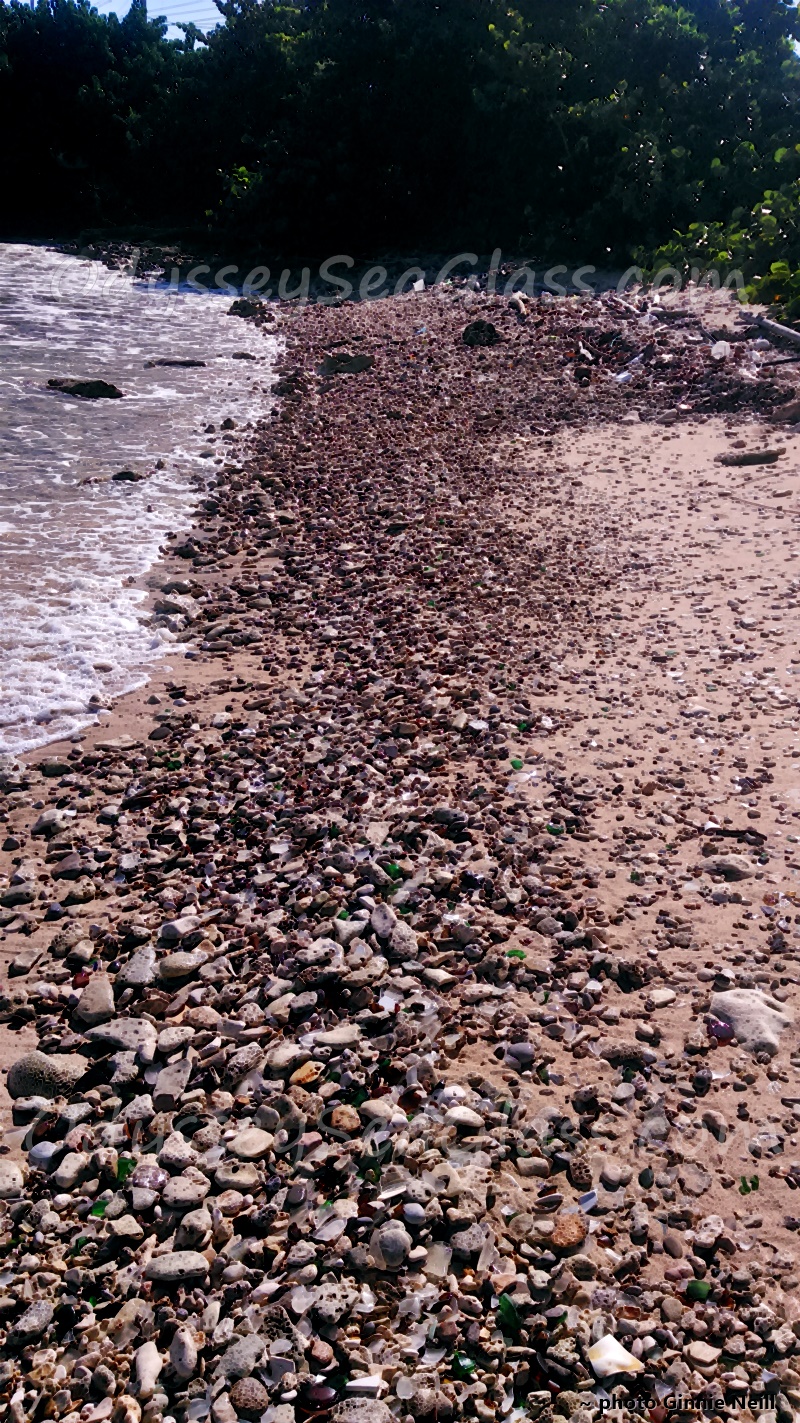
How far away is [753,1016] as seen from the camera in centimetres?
333

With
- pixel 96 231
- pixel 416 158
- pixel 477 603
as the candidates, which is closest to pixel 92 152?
pixel 96 231

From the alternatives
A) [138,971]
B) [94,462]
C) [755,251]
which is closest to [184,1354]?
[138,971]

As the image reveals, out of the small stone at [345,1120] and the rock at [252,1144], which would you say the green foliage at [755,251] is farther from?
the rock at [252,1144]

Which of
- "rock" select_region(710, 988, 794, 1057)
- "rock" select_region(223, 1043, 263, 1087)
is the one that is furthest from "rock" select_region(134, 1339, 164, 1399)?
"rock" select_region(710, 988, 794, 1057)

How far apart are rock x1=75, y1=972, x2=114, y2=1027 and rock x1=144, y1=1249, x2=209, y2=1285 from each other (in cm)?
102

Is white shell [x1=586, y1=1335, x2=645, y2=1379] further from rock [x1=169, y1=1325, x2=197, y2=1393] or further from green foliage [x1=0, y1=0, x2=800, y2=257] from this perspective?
green foliage [x1=0, y1=0, x2=800, y2=257]

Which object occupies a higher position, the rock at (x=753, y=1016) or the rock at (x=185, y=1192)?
the rock at (x=753, y=1016)

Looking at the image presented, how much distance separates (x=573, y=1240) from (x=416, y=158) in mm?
23308

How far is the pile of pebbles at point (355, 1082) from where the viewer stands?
2471 millimetres

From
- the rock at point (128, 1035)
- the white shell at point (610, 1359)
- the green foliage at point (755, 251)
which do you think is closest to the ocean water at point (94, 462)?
the rock at point (128, 1035)

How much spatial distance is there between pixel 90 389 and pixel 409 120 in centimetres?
1306

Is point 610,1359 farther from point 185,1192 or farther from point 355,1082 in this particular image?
point 185,1192

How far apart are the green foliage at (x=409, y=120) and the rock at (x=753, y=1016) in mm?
11723

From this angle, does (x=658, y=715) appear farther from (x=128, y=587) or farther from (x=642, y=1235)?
(x=128, y=587)
